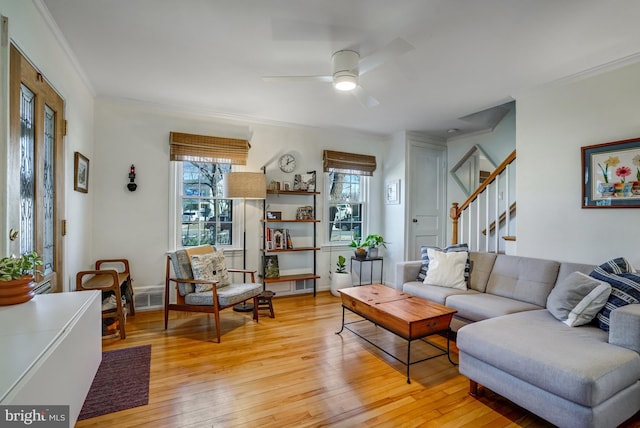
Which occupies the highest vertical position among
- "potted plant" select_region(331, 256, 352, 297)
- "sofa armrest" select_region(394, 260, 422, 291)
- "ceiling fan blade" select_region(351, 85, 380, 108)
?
"ceiling fan blade" select_region(351, 85, 380, 108)

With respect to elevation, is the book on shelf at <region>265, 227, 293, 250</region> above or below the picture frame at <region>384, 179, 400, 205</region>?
below

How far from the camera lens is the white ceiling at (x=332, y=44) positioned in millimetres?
2037

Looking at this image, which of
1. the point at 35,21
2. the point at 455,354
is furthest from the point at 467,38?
the point at 35,21

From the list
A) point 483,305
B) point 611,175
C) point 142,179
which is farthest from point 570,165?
point 142,179

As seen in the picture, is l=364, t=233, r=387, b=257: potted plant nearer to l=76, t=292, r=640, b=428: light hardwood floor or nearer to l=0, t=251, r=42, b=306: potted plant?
l=76, t=292, r=640, b=428: light hardwood floor

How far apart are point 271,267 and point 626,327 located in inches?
140

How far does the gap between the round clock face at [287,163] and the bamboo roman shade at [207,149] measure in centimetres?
52

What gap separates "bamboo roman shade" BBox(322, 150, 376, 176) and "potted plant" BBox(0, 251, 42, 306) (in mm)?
3753

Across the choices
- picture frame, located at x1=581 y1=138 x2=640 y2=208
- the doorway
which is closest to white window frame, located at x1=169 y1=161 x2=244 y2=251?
the doorway

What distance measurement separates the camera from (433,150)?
5.27 meters

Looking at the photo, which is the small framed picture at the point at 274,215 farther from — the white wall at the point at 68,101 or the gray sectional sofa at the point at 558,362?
the gray sectional sofa at the point at 558,362

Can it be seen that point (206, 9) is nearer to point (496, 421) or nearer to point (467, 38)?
point (467, 38)

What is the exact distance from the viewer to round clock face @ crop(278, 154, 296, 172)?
4621 mm

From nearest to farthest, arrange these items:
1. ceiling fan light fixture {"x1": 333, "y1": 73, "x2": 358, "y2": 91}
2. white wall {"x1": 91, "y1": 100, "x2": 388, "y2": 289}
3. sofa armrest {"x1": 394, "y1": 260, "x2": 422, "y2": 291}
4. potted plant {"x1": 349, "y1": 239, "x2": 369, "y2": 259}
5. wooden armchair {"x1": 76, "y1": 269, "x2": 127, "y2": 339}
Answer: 1. ceiling fan light fixture {"x1": 333, "y1": 73, "x2": 358, "y2": 91}
2. wooden armchair {"x1": 76, "y1": 269, "x2": 127, "y2": 339}
3. sofa armrest {"x1": 394, "y1": 260, "x2": 422, "y2": 291}
4. white wall {"x1": 91, "y1": 100, "x2": 388, "y2": 289}
5. potted plant {"x1": 349, "y1": 239, "x2": 369, "y2": 259}
